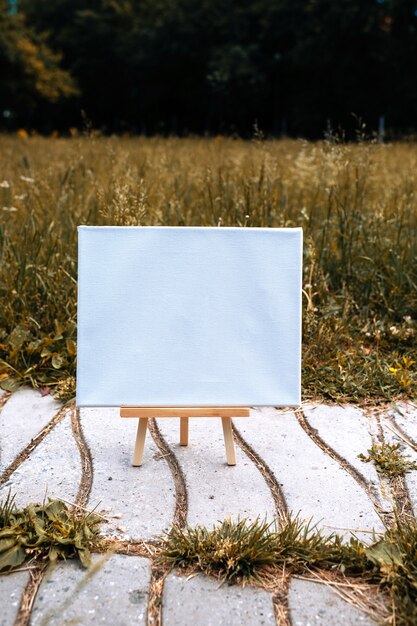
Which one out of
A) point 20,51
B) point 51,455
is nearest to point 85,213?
point 51,455

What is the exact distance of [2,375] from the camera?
244 cm

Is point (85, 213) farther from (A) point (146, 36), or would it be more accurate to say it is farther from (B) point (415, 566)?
(A) point (146, 36)

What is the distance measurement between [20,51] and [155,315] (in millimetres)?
23289

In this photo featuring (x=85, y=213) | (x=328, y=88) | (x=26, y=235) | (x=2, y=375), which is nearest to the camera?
(x=2, y=375)

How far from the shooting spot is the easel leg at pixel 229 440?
1800 millimetres

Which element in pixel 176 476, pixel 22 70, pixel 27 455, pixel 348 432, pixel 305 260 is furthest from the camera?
pixel 22 70

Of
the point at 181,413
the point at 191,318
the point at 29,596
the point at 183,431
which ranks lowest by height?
the point at 29,596

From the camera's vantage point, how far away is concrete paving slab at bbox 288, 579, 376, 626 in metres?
1.28

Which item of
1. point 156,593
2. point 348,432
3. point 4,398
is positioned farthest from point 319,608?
point 4,398

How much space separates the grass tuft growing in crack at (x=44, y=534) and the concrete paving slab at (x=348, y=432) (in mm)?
785

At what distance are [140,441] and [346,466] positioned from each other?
2.03 ft

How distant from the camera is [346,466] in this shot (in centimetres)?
188

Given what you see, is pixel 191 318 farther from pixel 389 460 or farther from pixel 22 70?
pixel 22 70

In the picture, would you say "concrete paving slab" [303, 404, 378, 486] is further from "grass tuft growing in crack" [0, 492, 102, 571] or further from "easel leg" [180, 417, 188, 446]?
"grass tuft growing in crack" [0, 492, 102, 571]
